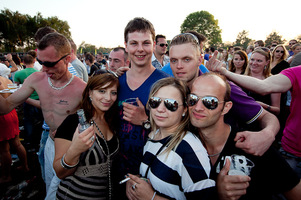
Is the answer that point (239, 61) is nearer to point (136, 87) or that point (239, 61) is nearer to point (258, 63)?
point (258, 63)

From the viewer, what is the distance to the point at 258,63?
3783mm

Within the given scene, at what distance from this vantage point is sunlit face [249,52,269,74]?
12.3ft

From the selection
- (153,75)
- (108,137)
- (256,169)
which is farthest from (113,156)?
(256,169)

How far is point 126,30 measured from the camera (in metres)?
2.26

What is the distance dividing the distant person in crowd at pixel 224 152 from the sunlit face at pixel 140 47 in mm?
860

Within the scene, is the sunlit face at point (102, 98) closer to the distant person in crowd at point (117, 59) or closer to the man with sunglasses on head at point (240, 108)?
the man with sunglasses on head at point (240, 108)

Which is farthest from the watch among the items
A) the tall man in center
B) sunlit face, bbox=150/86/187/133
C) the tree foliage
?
the tree foliage

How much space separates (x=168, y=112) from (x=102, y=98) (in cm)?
88

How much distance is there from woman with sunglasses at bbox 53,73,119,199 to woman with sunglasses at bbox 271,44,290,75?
584 cm

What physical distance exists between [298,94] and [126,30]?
2.52m

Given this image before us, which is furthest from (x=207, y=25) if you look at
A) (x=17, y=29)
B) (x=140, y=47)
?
(x=140, y=47)

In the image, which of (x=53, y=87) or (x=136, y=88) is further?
(x=53, y=87)

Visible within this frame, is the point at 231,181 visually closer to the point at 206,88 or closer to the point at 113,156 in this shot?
the point at 206,88

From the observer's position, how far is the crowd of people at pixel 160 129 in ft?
4.78
